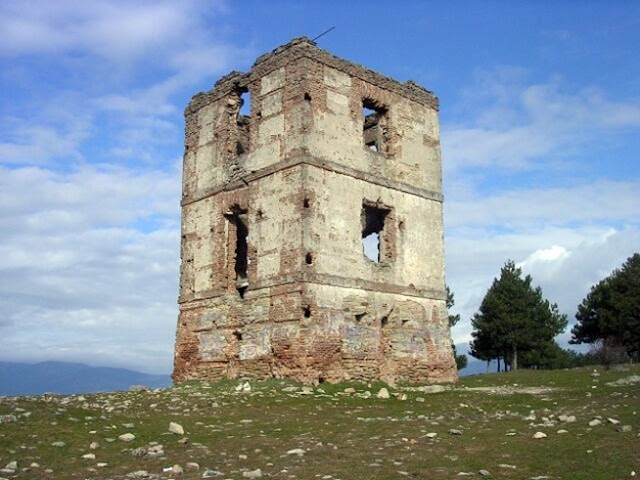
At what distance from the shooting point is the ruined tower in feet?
56.2

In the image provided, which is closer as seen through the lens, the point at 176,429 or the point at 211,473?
the point at 211,473

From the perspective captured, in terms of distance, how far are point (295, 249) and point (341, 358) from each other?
2751mm

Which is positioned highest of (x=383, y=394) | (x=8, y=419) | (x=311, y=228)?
(x=311, y=228)

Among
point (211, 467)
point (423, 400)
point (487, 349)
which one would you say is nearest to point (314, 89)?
point (423, 400)

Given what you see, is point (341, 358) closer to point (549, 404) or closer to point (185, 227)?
point (549, 404)

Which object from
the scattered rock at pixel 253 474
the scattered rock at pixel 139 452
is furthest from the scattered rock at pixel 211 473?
the scattered rock at pixel 139 452

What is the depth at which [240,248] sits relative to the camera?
2086cm

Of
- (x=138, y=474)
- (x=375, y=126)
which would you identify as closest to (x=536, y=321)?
(x=375, y=126)

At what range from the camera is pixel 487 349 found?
4000 centimetres

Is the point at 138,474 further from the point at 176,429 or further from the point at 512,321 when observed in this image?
the point at 512,321

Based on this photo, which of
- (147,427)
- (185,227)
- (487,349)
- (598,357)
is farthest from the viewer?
(487,349)

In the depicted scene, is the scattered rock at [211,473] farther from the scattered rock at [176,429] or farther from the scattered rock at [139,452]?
the scattered rock at [176,429]

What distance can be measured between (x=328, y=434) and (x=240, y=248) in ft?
37.3

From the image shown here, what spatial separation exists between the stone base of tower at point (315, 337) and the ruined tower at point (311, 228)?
0.03m
